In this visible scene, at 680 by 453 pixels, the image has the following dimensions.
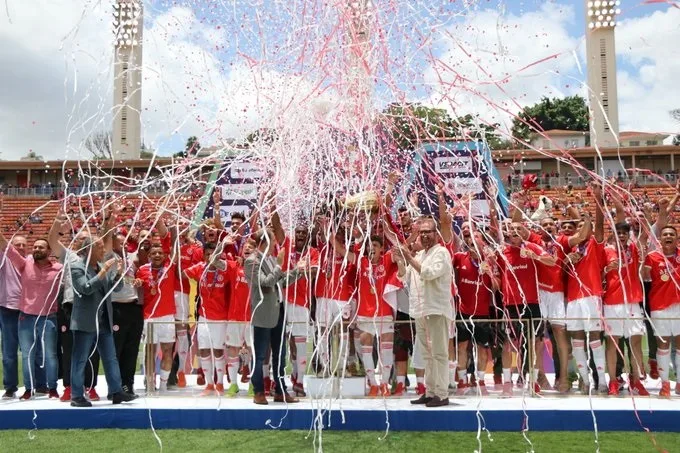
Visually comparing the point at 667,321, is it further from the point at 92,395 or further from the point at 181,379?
the point at 92,395

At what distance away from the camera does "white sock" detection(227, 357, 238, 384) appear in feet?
22.8

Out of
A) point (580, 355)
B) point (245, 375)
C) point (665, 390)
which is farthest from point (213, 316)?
point (665, 390)

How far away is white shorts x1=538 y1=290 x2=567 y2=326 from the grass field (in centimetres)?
175

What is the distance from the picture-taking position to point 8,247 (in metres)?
7.15

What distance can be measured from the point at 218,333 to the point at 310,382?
1.29 meters

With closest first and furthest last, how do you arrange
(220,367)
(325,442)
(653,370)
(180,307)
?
1. (325,442)
2. (653,370)
3. (220,367)
4. (180,307)

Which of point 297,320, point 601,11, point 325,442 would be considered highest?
point 601,11

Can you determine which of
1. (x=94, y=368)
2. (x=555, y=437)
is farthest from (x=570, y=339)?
(x=94, y=368)

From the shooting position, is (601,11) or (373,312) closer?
(373,312)

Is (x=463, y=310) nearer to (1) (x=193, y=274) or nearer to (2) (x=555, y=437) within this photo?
(2) (x=555, y=437)

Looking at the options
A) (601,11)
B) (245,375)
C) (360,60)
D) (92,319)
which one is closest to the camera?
(360,60)

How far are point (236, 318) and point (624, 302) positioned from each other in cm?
427

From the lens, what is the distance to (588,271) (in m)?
6.85

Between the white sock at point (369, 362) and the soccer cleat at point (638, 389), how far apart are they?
269 cm
